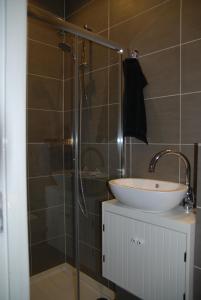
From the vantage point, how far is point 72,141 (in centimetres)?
198

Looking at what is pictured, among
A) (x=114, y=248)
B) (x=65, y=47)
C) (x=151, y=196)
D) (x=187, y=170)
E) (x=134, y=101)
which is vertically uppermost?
(x=65, y=47)

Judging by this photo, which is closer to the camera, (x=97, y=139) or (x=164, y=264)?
(x=164, y=264)

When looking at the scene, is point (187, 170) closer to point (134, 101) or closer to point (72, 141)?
point (134, 101)

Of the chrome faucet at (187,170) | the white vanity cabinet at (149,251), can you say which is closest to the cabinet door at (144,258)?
the white vanity cabinet at (149,251)

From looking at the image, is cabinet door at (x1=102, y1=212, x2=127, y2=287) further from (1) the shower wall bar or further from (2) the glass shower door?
A: (1) the shower wall bar

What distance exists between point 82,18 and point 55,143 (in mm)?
1260

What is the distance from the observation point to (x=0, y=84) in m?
0.41

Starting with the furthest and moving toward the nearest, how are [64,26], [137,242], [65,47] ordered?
[65,47] < [64,26] < [137,242]

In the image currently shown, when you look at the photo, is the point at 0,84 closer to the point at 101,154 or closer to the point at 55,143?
the point at 101,154

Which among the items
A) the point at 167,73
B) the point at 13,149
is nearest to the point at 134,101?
the point at 167,73

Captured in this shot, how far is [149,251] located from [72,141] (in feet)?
3.54

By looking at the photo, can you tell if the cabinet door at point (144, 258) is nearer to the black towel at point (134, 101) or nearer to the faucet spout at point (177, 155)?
the faucet spout at point (177, 155)

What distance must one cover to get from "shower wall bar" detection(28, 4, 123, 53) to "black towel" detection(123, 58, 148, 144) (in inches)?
8.2

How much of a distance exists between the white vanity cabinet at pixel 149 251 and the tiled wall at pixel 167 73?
104mm
